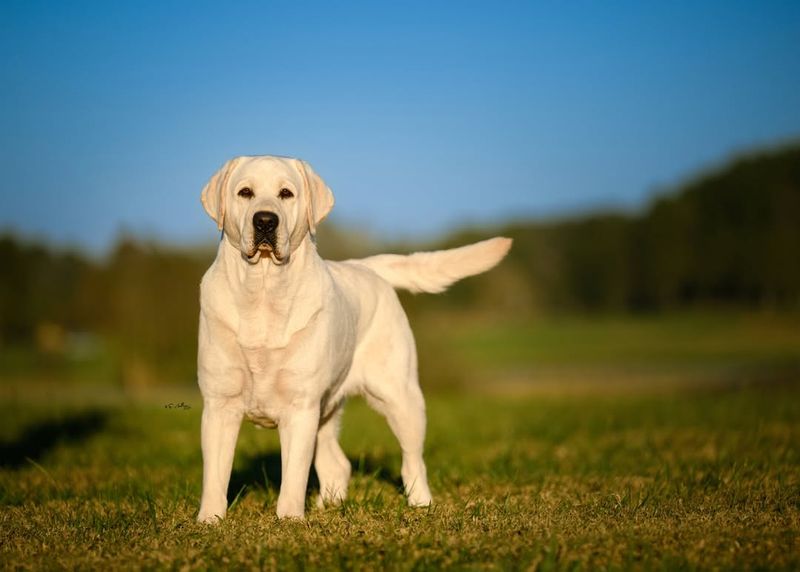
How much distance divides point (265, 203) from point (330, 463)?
85.0 inches

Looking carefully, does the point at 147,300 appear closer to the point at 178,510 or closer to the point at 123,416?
the point at 123,416

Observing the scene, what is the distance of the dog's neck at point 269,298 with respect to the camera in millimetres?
5223

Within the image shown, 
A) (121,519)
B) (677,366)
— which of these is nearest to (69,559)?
(121,519)

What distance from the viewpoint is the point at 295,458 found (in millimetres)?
5277

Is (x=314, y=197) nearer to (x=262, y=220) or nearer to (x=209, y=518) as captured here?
(x=262, y=220)

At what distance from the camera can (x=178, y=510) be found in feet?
18.5

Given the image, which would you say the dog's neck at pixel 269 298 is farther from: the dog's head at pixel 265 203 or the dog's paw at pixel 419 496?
the dog's paw at pixel 419 496

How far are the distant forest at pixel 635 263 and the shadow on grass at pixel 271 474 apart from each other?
3000 cm

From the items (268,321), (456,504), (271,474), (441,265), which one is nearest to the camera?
(268,321)

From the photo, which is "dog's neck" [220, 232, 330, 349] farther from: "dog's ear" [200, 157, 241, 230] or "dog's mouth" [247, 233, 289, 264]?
"dog's ear" [200, 157, 241, 230]

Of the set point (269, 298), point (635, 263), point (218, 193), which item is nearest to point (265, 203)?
point (218, 193)

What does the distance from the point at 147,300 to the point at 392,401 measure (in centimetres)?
2368

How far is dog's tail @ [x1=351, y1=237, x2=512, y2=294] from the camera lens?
6.87 meters

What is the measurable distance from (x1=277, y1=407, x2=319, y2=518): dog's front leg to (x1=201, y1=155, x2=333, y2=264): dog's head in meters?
0.94
